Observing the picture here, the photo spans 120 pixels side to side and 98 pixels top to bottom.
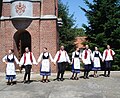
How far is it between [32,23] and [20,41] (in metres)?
2.00

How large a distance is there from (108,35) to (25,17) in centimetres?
988

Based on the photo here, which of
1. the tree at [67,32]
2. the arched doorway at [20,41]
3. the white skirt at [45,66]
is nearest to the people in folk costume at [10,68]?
the white skirt at [45,66]

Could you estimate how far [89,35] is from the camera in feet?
93.0

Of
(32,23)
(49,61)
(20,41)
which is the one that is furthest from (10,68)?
(20,41)

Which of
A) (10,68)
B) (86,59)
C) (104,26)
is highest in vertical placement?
(104,26)

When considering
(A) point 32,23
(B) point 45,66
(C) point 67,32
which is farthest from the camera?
(C) point 67,32

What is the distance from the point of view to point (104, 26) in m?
27.8

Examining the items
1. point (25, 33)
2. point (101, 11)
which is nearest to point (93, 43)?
point (101, 11)

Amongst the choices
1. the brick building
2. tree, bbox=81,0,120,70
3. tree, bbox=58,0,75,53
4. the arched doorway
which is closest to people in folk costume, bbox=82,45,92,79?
the brick building

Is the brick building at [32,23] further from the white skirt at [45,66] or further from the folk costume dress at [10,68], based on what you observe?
the folk costume dress at [10,68]

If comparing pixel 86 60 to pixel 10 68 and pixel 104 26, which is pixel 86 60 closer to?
pixel 10 68

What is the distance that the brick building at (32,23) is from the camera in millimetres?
20984

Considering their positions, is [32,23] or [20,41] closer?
[32,23]

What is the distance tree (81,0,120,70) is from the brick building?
7.30 meters
